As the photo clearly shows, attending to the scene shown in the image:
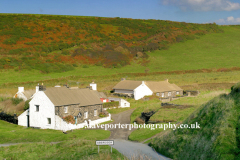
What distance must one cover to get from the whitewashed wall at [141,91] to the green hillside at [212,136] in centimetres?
4933

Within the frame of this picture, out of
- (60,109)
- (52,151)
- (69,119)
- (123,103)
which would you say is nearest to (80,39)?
(123,103)

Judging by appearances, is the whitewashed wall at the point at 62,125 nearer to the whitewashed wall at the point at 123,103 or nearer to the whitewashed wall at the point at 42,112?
the whitewashed wall at the point at 42,112

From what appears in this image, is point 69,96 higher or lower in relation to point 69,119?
higher

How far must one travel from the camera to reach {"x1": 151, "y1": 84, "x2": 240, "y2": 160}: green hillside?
13.3 metres

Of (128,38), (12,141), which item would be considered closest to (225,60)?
(128,38)

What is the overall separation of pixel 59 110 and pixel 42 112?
337 cm

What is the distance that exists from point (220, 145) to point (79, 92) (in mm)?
37205

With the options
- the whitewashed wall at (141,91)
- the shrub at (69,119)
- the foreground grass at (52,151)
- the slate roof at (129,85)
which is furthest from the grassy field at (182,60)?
the foreground grass at (52,151)

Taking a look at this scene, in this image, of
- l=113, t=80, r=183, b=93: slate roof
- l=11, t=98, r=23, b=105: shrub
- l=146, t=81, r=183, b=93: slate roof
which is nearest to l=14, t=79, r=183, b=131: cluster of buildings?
l=11, t=98, r=23, b=105: shrub

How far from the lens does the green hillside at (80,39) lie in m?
114

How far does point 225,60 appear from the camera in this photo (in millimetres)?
125062

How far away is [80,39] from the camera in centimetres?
14588

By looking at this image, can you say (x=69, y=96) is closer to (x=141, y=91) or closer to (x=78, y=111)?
(x=78, y=111)

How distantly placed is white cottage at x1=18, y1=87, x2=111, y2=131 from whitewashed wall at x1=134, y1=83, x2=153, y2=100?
22.7 meters
